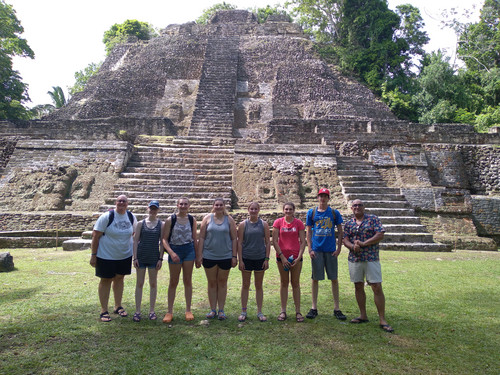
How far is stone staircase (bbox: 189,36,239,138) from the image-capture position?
15180 millimetres

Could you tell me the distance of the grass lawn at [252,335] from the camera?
2525 millimetres

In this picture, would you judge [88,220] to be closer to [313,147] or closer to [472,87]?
[313,147]

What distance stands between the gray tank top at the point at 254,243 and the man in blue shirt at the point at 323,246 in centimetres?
54

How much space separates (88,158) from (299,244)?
7986mm

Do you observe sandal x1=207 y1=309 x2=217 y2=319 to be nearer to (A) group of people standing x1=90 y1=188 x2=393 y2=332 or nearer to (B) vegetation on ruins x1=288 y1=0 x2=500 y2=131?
(A) group of people standing x1=90 y1=188 x2=393 y2=332

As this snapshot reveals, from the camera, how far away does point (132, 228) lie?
146 inches

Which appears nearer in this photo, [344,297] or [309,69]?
[344,297]

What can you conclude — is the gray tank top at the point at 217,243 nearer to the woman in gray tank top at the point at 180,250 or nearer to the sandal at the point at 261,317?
the woman in gray tank top at the point at 180,250

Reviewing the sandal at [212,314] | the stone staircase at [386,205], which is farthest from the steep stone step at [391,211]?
the sandal at [212,314]

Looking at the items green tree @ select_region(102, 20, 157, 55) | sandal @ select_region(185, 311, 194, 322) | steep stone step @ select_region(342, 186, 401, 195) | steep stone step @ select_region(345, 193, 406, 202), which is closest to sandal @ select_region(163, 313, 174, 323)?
sandal @ select_region(185, 311, 194, 322)

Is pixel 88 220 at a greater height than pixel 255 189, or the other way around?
pixel 255 189

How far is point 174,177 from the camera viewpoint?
933 centimetres

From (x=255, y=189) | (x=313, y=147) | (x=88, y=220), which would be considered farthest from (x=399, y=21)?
(x=88, y=220)

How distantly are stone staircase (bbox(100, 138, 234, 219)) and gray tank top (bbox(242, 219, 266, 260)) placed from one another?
453 cm
